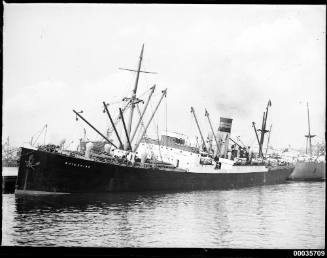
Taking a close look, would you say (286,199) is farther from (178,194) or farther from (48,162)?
(48,162)

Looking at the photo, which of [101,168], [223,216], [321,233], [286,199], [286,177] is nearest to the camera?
[321,233]

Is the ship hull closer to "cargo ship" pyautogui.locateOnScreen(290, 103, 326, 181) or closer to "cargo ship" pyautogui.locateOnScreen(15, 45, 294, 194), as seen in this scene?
"cargo ship" pyautogui.locateOnScreen(290, 103, 326, 181)

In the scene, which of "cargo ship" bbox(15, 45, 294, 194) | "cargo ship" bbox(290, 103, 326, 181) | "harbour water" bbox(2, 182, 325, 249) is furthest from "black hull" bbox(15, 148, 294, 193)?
"cargo ship" bbox(290, 103, 326, 181)

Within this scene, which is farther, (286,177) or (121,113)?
(286,177)

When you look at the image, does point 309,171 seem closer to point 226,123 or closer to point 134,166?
point 226,123

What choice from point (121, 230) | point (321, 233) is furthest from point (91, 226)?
point (321, 233)

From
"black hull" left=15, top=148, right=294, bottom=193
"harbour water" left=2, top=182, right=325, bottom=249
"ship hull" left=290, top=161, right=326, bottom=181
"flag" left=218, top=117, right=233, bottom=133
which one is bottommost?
"harbour water" left=2, top=182, right=325, bottom=249
